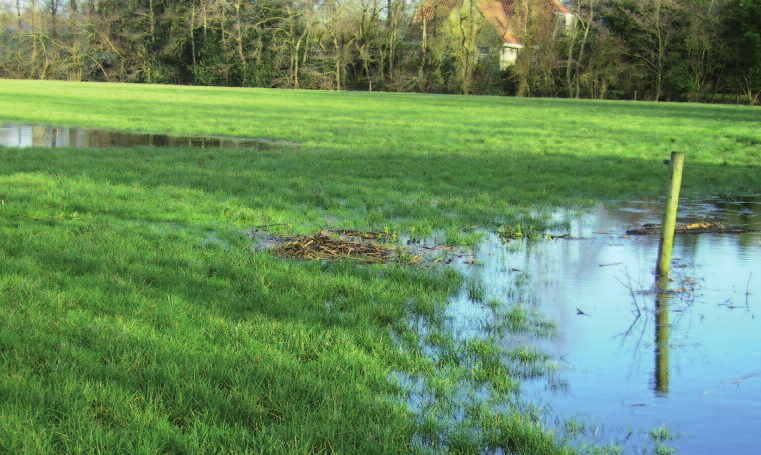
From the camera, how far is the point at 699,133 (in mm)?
23266

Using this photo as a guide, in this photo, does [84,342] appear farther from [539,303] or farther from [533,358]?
[539,303]

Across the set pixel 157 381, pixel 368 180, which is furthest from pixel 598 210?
pixel 157 381

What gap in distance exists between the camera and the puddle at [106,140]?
17.8 metres

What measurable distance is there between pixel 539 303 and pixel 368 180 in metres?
6.55

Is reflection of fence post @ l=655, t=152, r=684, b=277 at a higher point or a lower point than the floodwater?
higher

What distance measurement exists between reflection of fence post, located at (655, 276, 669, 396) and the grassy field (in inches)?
26.9

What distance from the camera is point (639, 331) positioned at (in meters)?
5.31

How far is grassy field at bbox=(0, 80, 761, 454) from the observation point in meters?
3.57

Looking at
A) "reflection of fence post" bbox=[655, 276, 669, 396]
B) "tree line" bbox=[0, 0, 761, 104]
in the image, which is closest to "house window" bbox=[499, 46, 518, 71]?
"tree line" bbox=[0, 0, 761, 104]

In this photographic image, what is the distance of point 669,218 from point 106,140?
15897 mm

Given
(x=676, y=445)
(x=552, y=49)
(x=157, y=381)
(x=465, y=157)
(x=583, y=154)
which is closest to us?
(x=676, y=445)

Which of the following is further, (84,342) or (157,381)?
(84,342)

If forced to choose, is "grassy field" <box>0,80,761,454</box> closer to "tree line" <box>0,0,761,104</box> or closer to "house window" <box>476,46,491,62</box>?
"tree line" <box>0,0,761,104</box>

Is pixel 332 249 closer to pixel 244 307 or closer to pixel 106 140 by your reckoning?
pixel 244 307
